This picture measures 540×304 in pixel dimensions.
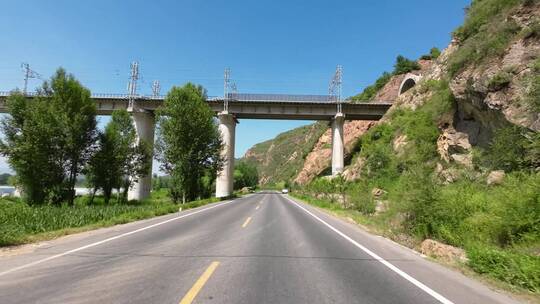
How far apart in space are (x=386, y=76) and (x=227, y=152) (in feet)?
175

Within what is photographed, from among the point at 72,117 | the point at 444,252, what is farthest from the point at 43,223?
the point at 72,117

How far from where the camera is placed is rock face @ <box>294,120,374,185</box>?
7769 centimetres

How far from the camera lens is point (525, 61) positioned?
60.3 ft

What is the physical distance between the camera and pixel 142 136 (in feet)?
189

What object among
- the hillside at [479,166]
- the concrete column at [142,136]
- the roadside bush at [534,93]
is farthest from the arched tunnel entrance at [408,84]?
the roadside bush at [534,93]

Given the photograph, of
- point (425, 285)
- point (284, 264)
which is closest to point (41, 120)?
point (284, 264)

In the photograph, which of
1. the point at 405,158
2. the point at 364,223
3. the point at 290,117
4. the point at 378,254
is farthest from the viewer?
the point at 290,117

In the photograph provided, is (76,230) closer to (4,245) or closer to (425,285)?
(4,245)

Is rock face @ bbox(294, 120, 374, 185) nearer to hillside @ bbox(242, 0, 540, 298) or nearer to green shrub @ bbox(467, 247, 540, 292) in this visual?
hillside @ bbox(242, 0, 540, 298)

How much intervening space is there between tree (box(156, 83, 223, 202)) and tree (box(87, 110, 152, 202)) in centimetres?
578

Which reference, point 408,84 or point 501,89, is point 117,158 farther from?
point 408,84

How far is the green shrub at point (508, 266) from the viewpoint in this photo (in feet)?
19.3

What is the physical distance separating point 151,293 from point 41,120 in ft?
103

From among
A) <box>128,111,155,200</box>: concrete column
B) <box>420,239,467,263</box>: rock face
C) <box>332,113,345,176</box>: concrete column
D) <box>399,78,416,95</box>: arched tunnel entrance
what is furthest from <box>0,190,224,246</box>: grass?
<box>399,78,416,95</box>: arched tunnel entrance
